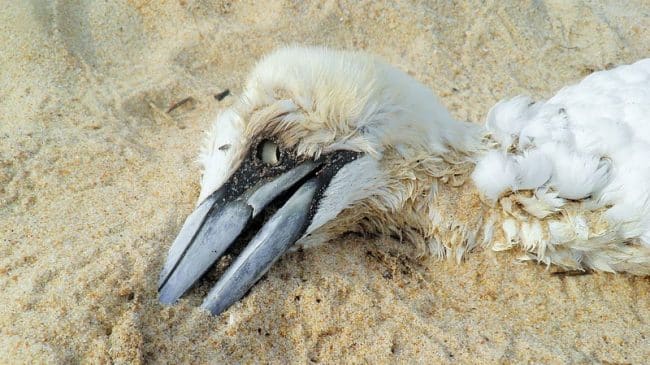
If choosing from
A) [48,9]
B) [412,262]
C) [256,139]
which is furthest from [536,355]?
[48,9]

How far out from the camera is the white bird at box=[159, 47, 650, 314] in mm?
2123

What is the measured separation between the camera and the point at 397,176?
2.29m

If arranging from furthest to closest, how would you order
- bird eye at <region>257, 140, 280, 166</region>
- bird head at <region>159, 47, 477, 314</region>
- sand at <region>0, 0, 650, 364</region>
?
bird eye at <region>257, 140, 280, 166</region>
bird head at <region>159, 47, 477, 314</region>
sand at <region>0, 0, 650, 364</region>

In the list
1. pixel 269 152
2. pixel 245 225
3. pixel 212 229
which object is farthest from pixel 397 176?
pixel 212 229

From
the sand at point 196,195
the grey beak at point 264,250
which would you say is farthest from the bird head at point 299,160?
the sand at point 196,195

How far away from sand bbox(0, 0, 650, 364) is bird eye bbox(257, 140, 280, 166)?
39 cm

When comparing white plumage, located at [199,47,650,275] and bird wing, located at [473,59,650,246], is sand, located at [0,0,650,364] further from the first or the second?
bird wing, located at [473,59,650,246]

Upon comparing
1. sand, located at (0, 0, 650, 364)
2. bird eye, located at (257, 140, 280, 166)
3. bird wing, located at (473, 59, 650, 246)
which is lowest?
sand, located at (0, 0, 650, 364)

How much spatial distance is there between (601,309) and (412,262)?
73 cm

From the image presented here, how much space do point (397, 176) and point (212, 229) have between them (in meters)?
0.74

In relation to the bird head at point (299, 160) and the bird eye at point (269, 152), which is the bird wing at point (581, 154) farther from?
the bird eye at point (269, 152)

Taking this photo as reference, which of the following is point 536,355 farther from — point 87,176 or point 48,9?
point 48,9

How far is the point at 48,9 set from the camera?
3.63 m

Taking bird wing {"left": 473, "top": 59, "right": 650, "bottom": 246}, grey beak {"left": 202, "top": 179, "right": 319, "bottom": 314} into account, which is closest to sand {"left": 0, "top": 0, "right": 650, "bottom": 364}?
grey beak {"left": 202, "top": 179, "right": 319, "bottom": 314}
